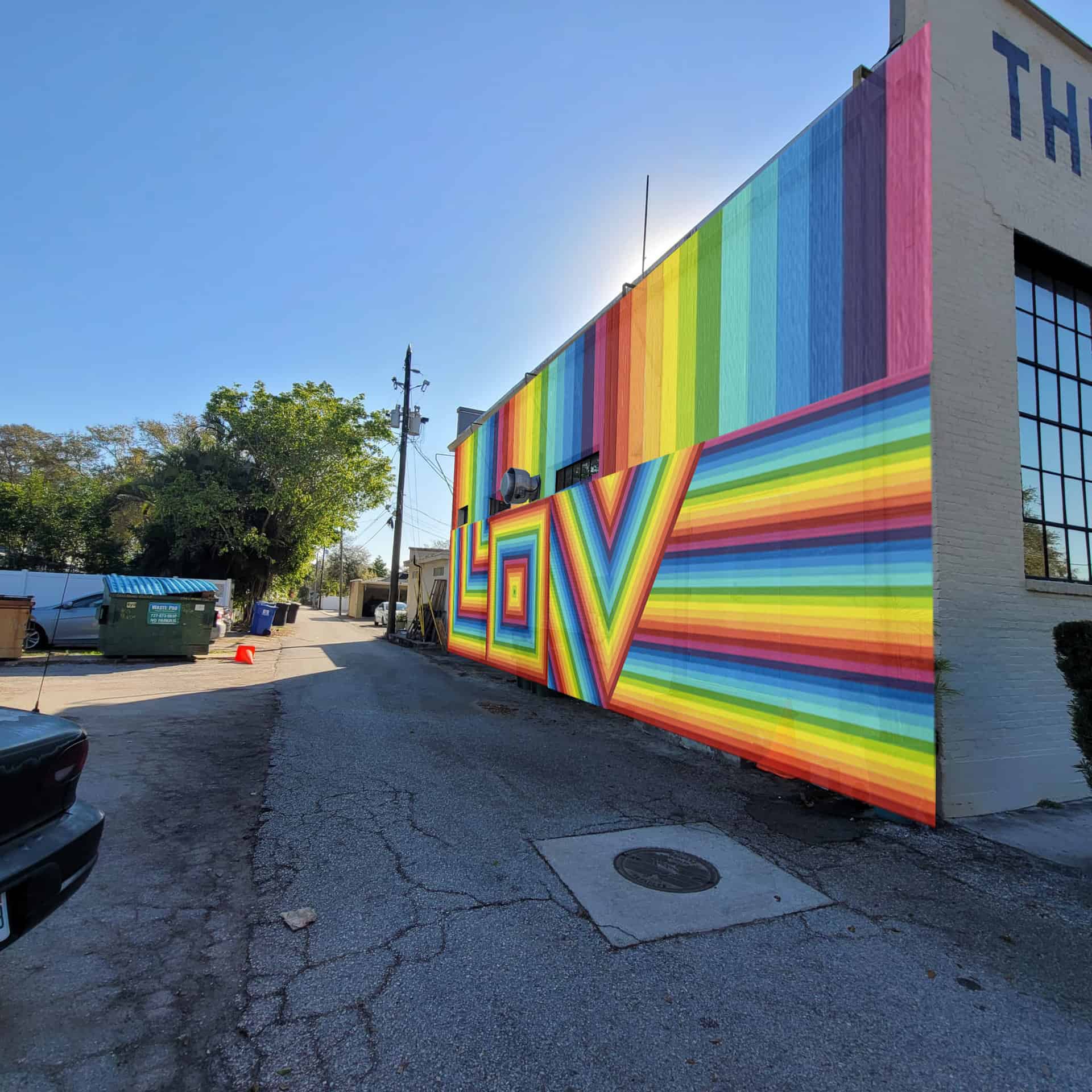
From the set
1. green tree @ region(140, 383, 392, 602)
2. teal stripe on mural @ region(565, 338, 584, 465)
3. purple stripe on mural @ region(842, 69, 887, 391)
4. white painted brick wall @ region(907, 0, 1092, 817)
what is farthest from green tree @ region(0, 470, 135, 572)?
white painted brick wall @ region(907, 0, 1092, 817)

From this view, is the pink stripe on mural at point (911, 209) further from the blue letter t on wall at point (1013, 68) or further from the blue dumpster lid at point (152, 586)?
the blue dumpster lid at point (152, 586)

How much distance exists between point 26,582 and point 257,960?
17.7 m

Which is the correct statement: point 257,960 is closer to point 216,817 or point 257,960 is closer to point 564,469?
point 216,817

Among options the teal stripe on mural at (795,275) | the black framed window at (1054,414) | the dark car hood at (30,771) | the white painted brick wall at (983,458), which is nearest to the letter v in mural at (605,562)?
the teal stripe on mural at (795,275)

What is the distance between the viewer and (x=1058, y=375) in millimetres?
6023

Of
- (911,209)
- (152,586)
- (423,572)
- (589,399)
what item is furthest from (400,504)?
(911,209)

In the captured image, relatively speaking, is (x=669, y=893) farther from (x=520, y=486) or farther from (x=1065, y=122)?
(x=520, y=486)

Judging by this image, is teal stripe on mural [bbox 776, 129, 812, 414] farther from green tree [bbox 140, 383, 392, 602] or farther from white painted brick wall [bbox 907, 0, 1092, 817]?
green tree [bbox 140, 383, 392, 602]

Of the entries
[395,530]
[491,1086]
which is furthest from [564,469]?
[395,530]

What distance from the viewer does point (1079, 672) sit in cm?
403

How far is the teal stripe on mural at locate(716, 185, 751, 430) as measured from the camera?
659 centimetres

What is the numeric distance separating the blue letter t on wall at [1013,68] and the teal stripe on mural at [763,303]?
2.01 m

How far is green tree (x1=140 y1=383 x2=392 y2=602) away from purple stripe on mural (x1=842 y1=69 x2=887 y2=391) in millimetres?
22532

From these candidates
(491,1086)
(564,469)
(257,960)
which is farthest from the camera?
(564,469)
